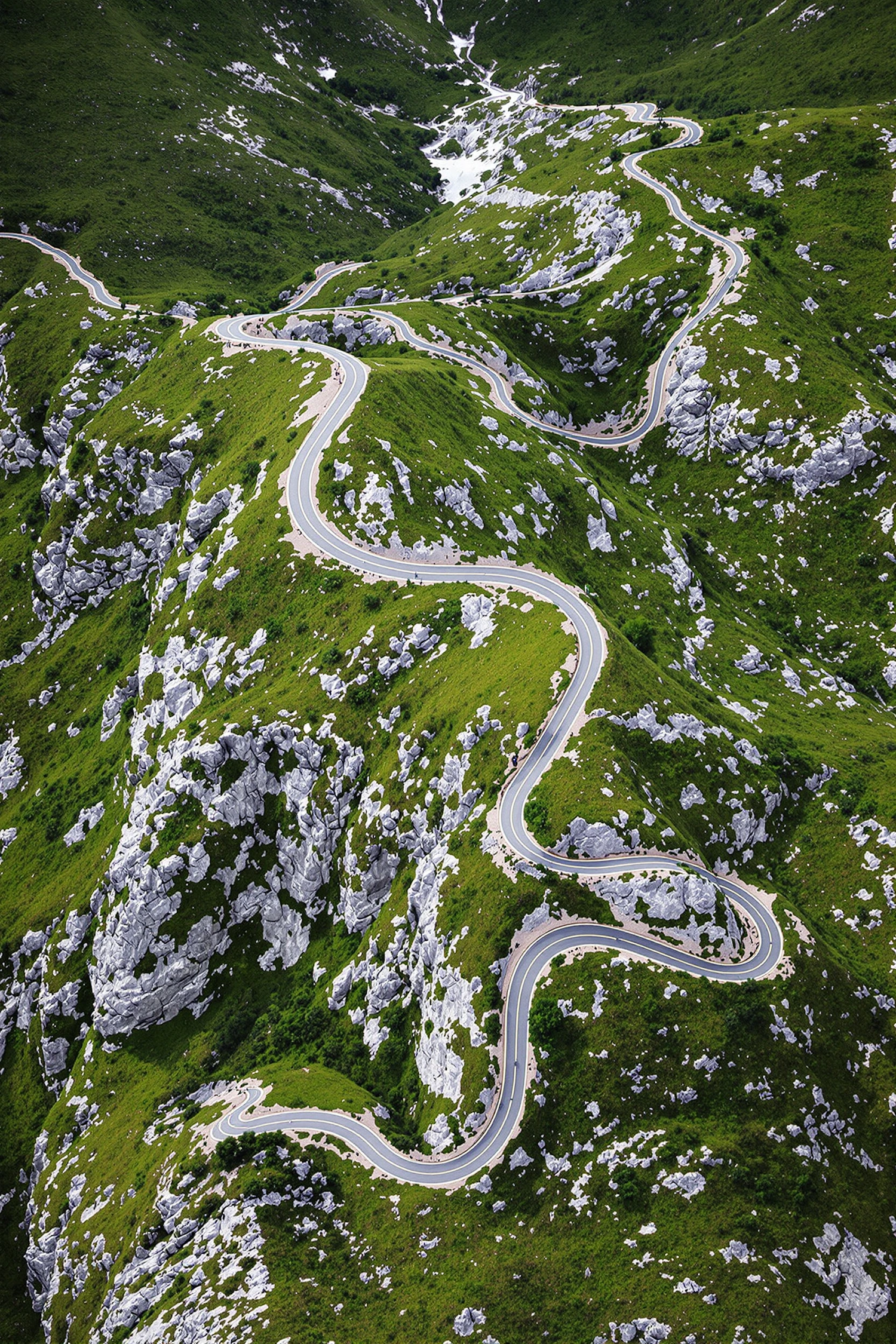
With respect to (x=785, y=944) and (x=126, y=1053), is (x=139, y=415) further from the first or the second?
(x=785, y=944)

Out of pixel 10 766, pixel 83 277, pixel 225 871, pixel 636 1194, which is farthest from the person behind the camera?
pixel 83 277

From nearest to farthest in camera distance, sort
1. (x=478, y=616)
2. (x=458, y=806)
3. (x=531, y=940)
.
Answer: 1. (x=531, y=940)
2. (x=458, y=806)
3. (x=478, y=616)

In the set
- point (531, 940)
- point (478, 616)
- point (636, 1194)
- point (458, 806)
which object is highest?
point (478, 616)

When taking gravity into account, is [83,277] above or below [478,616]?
above

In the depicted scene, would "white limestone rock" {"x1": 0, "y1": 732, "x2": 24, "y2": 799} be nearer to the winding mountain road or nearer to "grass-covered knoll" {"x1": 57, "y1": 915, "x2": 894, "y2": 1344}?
the winding mountain road

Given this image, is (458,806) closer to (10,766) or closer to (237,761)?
(237,761)

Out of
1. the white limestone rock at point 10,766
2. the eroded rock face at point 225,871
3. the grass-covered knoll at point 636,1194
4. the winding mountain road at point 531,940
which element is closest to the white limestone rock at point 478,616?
the winding mountain road at point 531,940

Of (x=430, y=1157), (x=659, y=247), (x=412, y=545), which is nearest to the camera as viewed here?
(x=430, y=1157)

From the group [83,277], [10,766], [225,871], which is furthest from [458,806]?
[83,277]

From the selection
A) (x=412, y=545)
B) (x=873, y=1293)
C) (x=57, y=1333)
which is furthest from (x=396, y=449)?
(x=57, y=1333)

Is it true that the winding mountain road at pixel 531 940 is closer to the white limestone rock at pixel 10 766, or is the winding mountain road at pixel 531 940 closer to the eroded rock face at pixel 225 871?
the eroded rock face at pixel 225 871

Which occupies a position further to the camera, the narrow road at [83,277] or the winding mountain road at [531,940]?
the narrow road at [83,277]
